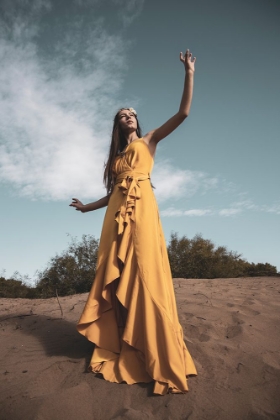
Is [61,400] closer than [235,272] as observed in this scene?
Yes

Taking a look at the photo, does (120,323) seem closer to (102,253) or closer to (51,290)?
(102,253)

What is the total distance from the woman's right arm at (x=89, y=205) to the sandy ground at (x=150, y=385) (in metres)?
1.39

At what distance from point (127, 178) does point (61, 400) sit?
5.73ft

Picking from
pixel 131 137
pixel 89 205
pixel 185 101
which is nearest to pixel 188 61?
pixel 185 101

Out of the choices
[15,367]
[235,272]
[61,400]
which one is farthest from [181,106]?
[235,272]

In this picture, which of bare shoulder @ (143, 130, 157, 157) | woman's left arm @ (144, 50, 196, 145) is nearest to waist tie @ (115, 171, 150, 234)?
bare shoulder @ (143, 130, 157, 157)

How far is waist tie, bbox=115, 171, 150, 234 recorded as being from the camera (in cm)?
241

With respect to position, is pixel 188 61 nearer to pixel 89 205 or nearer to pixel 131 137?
pixel 131 137

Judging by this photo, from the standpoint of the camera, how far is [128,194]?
2.45 meters

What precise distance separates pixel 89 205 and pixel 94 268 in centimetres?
669

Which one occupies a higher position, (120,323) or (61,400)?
(120,323)

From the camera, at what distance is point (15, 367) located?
2.48m

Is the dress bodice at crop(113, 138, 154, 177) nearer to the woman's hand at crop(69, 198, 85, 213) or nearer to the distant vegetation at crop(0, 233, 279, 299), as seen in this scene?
the woman's hand at crop(69, 198, 85, 213)

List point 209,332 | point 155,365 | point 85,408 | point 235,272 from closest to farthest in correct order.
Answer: point 85,408, point 155,365, point 209,332, point 235,272
